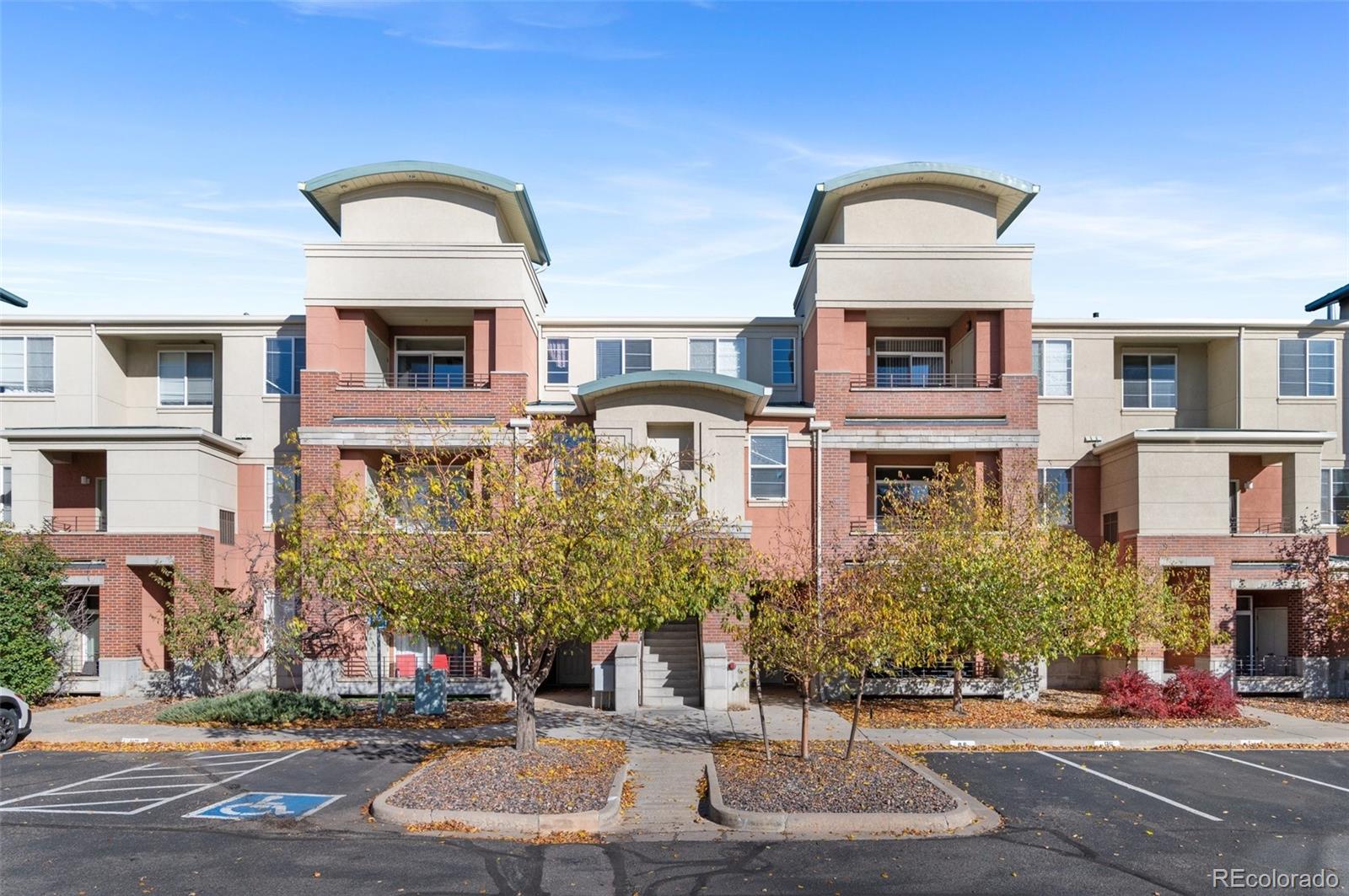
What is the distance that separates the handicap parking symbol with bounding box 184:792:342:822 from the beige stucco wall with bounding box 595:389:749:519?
12.6m

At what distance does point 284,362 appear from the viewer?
28.3m

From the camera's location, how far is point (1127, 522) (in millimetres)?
26625

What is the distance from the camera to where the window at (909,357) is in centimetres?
2909

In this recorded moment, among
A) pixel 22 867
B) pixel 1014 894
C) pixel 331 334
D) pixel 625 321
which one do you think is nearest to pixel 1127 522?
pixel 625 321

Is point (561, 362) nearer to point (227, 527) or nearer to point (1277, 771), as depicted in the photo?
point (227, 527)

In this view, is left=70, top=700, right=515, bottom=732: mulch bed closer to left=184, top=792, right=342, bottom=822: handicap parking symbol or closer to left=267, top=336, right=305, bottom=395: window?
left=184, top=792, right=342, bottom=822: handicap parking symbol

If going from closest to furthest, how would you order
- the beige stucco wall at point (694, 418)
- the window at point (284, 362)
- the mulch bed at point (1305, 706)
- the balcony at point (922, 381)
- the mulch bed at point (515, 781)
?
the mulch bed at point (515, 781) → the mulch bed at point (1305, 706) → the beige stucco wall at point (694, 418) → the balcony at point (922, 381) → the window at point (284, 362)

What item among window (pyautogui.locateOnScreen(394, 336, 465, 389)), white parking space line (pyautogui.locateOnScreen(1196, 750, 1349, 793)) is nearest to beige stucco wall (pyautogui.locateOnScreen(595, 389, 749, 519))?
window (pyautogui.locateOnScreen(394, 336, 465, 389))

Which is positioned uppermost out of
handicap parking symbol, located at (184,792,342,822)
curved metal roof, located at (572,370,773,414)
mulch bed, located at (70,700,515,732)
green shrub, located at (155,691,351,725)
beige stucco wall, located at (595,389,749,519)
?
curved metal roof, located at (572,370,773,414)

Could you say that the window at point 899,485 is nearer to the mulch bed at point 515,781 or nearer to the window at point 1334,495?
the window at point 1334,495

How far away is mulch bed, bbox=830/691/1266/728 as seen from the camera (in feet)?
69.7

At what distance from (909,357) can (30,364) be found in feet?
86.9

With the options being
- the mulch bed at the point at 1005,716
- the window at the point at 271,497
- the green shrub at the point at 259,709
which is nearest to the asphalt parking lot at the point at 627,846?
the green shrub at the point at 259,709

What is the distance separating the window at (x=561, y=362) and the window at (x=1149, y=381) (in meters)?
17.4
